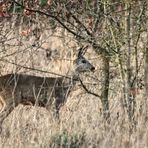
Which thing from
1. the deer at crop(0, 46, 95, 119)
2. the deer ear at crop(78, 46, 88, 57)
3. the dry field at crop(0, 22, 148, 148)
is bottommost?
the dry field at crop(0, 22, 148, 148)

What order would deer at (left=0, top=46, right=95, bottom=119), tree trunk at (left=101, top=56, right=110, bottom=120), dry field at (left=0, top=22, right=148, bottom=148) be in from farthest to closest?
deer at (left=0, top=46, right=95, bottom=119) → tree trunk at (left=101, top=56, right=110, bottom=120) → dry field at (left=0, top=22, right=148, bottom=148)

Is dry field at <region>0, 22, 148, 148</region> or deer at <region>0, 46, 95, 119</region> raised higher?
deer at <region>0, 46, 95, 119</region>

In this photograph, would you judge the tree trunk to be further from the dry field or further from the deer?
the deer

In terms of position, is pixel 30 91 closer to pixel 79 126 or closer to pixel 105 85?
pixel 105 85

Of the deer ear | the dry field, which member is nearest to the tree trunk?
the dry field

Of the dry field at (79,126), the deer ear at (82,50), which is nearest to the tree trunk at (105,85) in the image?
the dry field at (79,126)

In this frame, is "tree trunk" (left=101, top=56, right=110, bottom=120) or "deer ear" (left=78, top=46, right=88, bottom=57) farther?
"deer ear" (left=78, top=46, right=88, bottom=57)

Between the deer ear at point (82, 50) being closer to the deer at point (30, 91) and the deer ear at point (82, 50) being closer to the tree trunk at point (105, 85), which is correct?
the deer at point (30, 91)

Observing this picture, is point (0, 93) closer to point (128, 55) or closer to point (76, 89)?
point (76, 89)

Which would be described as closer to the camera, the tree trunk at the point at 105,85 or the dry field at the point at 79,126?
the dry field at the point at 79,126

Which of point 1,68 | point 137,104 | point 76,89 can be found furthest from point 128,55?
point 1,68

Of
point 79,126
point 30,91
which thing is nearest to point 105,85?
point 79,126

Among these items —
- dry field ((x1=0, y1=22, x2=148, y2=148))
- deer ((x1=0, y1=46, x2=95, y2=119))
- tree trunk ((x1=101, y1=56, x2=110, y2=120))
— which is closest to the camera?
dry field ((x1=0, y1=22, x2=148, y2=148))

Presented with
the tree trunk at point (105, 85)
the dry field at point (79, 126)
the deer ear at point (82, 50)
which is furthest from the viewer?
the deer ear at point (82, 50)
